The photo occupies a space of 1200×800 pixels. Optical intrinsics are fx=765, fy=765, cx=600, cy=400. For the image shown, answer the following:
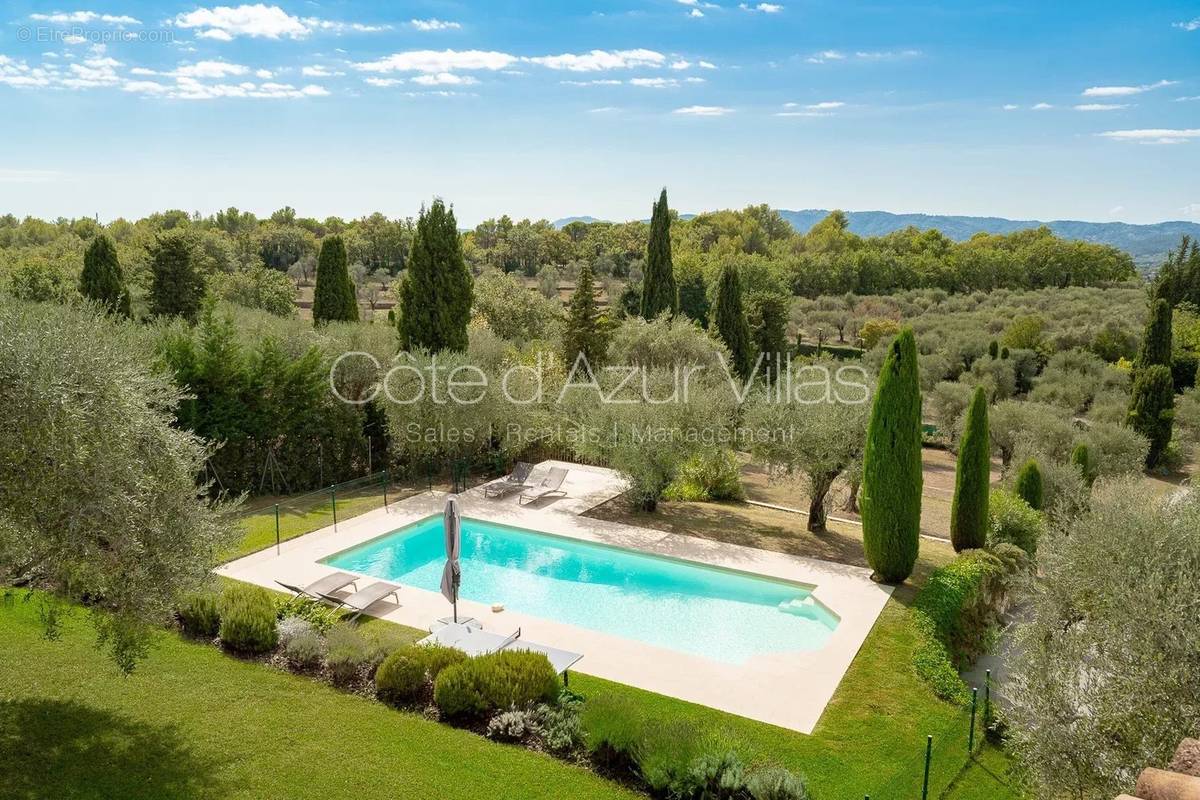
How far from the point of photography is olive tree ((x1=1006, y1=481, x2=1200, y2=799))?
5.77m

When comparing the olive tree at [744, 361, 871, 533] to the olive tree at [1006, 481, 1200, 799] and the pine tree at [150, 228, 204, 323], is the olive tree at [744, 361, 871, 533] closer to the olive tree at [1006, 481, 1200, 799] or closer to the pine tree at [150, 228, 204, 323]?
the olive tree at [1006, 481, 1200, 799]

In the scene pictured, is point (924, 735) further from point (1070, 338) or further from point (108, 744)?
point (1070, 338)

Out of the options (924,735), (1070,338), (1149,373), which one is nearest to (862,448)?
(924,735)

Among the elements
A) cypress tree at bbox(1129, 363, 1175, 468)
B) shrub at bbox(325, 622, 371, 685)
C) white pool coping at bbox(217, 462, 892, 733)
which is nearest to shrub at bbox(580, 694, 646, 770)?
white pool coping at bbox(217, 462, 892, 733)

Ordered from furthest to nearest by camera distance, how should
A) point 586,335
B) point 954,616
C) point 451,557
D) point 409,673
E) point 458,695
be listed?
point 586,335
point 954,616
point 451,557
point 409,673
point 458,695

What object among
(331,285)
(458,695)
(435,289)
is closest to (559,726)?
(458,695)

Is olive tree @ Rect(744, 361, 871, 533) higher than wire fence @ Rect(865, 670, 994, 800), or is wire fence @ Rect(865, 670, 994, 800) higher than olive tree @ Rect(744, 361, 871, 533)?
olive tree @ Rect(744, 361, 871, 533)

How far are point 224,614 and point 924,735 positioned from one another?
31.0 ft

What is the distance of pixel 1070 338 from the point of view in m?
42.1

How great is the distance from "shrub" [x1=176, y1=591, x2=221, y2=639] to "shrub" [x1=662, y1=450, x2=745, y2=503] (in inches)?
460

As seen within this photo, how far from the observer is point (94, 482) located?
6.47 meters

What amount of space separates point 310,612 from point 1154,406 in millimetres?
30225

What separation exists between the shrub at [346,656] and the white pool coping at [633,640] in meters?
1.85

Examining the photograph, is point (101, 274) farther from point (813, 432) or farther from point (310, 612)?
point (813, 432)
